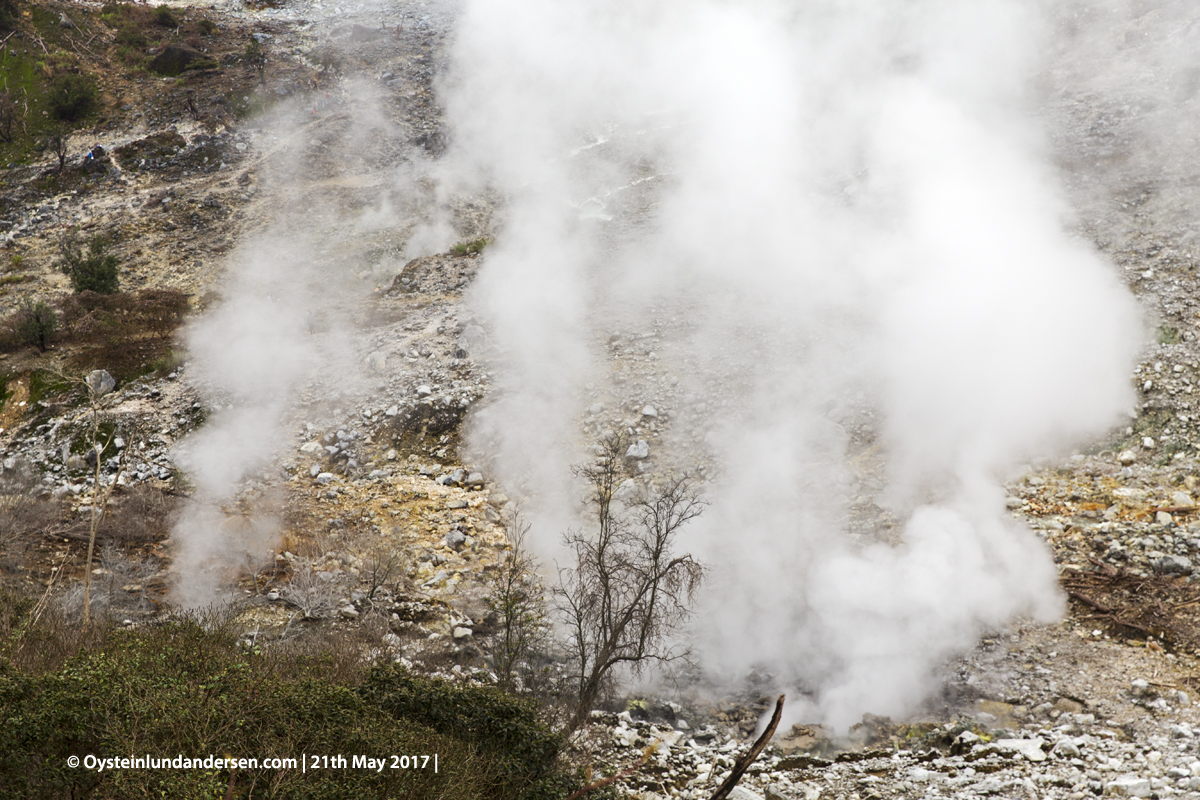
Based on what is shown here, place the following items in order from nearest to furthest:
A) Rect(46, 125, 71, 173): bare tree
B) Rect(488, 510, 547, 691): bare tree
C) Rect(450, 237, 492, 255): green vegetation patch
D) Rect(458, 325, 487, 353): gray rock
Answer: Rect(488, 510, 547, 691): bare tree < Rect(458, 325, 487, 353): gray rock < Rect(450, 237, 492, 255): green vegetation patch < Rect(46, 125, 71, 173): bare tree

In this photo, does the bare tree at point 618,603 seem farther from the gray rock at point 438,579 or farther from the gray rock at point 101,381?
the gray rock at point 101,381

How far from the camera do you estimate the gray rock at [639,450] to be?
10070 millimetres

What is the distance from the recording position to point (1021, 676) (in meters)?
7.00

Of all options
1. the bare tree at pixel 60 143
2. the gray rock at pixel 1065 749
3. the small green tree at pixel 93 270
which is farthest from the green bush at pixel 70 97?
the gray rock at pixel 1065 749

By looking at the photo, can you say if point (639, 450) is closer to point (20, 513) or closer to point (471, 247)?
point (471, 247)

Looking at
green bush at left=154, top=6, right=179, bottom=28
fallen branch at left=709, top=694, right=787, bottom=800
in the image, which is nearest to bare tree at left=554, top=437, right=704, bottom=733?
fallen branch at left=709, top=694, right=787, bottom=800

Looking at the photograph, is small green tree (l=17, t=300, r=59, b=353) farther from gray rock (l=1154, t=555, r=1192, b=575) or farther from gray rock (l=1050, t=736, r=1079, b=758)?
gray rock (l=1154, t=555, r=1192, b=575)

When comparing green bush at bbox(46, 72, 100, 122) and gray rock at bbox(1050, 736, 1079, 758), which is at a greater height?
green bush at bbox(46, 72, 100, 122)

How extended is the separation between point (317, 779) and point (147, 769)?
3.10ft

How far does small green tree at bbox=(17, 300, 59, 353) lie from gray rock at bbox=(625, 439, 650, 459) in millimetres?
11981

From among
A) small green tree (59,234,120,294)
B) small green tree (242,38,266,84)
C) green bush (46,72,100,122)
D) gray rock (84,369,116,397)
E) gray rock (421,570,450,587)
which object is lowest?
gray rock (421,570,450,587)

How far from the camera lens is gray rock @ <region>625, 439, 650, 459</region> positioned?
33.0 feet

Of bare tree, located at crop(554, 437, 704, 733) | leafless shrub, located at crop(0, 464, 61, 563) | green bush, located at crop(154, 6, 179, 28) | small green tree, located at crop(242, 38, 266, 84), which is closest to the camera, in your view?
bare tree, located at crop(554, 437, 704, 733)

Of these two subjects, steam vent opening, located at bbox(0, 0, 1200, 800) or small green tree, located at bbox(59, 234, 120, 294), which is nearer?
steam vent opening, located at bbox(0, 0, 1200, 800)
